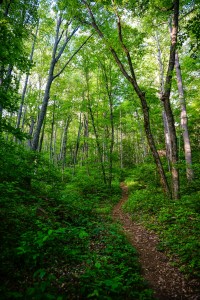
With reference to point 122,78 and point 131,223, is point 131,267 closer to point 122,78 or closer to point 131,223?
point 131,223

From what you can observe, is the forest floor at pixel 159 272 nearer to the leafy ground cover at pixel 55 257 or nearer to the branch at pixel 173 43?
the leafy ground cover at pixel 55 257

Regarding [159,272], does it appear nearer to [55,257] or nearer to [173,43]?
[55,257]

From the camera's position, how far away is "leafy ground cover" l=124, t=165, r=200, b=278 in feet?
14.7

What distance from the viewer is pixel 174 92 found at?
18.2m

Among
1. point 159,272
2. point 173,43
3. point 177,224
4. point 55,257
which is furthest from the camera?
point 173,43

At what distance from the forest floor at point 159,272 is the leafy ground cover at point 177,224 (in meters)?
0.21

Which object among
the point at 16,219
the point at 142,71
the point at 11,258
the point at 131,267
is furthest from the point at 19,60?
the point at 142,71

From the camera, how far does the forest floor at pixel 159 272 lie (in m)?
3.60

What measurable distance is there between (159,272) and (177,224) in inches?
88.1

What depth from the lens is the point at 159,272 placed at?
4.38 metres

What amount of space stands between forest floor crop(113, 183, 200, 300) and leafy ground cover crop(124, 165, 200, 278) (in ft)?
0.70

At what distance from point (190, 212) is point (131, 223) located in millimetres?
2784

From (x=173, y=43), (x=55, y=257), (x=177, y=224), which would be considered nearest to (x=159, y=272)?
(x=177, y=224)

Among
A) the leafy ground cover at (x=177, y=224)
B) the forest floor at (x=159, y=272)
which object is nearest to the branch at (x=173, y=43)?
the leafy ground cover at (x=177, y=224)
